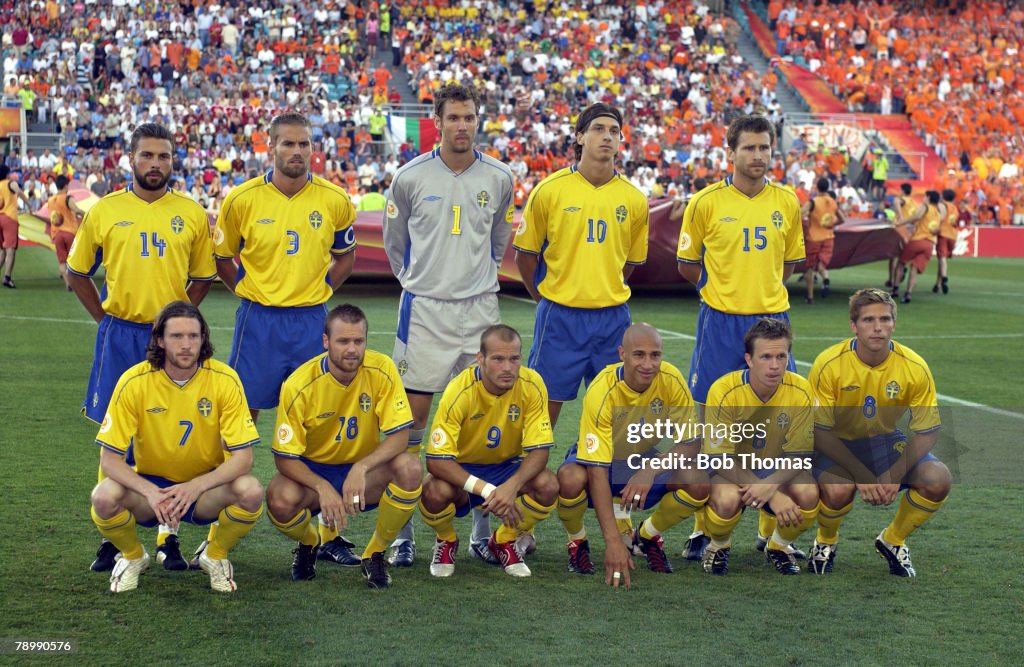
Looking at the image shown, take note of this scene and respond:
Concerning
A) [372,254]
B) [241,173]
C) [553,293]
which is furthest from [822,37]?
[553,293]

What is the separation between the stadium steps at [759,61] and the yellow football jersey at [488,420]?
98.7 feet

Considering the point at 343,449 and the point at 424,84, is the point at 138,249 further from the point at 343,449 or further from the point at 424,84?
the point at 424,84

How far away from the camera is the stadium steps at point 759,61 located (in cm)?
3484

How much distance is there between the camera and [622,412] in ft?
17.2

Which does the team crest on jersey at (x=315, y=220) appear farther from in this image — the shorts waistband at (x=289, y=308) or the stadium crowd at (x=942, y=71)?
the stadium crowd at (x=942, y=71)

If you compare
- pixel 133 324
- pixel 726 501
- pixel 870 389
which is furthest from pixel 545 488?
pixel 133 324

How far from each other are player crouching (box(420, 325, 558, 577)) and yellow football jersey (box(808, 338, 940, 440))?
120cm

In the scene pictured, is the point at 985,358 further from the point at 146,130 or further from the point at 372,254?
the point at 146,130

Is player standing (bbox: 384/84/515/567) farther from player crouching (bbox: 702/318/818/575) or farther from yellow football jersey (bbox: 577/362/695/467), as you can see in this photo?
player crouching (bbox: 702/318/818/575)

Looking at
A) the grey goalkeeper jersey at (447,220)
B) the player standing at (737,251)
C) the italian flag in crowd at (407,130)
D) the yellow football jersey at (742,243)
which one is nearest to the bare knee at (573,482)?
the player standing at (737,251)

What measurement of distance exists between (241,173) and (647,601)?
2219cm

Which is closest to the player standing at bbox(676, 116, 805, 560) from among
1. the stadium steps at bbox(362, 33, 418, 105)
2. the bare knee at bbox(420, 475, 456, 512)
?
the bare knee at bbox(420, 475, 456, 512)

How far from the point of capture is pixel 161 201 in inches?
217

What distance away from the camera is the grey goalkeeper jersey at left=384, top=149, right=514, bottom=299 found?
5.74m
